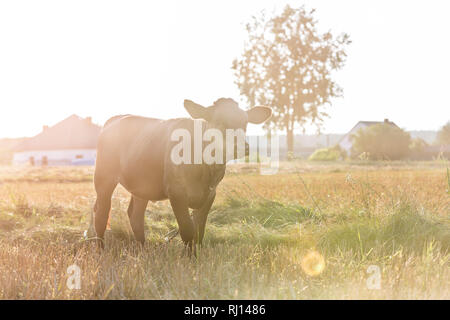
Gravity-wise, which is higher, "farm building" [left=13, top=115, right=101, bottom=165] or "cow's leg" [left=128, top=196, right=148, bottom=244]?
"farm building" [left=13, top=115, right=101, bottom=165]

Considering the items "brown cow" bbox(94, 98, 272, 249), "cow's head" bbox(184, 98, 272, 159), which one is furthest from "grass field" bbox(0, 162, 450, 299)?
"cow's head" bbox(184, 98, 272, 159)

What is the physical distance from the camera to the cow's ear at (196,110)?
4.43 meters

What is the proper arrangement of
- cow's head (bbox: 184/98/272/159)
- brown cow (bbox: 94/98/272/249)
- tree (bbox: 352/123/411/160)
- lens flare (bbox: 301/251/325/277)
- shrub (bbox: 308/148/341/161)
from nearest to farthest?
1. lens flare (bbox: 301/251/325/277)
2. cow's head (bbox: 184/98/272/159)
3. brown cow (bbox: 94/98/272/249)
4. tree (bbox: 352/123/411/160)
5. shrub (bbox: 308/148/341/161)

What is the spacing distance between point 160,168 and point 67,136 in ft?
162

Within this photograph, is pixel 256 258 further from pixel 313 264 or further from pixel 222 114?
pixel 222 114

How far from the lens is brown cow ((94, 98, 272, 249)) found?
4512mm

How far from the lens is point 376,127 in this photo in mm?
39781

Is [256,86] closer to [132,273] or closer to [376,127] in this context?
[376,127]

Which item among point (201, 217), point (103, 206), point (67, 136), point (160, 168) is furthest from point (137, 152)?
point (67, 136)

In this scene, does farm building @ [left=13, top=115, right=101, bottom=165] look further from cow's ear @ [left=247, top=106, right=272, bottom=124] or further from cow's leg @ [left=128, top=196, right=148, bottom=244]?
cow's ear @ [left=247, top=106, right=272, bottom=124]

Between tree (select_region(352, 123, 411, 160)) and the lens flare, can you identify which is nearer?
the lens flare

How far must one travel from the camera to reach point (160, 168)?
16.8ft

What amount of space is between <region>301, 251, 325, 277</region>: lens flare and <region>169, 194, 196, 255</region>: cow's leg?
47.1 inches
